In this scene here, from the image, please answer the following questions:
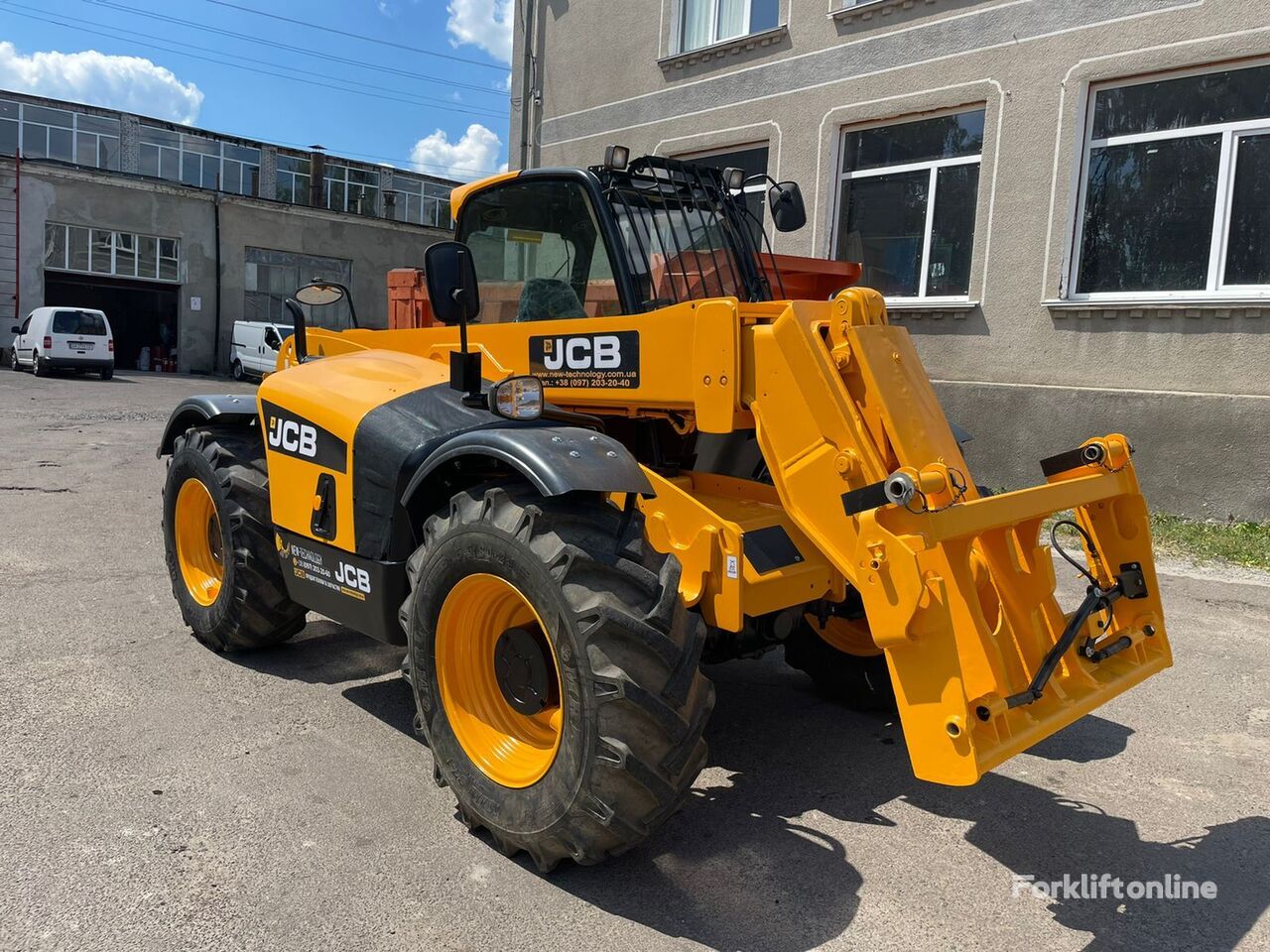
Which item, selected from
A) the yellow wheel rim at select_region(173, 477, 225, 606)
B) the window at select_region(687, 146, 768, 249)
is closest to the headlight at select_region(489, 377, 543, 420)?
the yellow wheel rim at select_region(173, 477, 225, 606)

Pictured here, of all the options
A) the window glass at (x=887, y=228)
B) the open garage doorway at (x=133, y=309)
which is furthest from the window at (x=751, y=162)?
the open garage doorway at (x=133, y=309)

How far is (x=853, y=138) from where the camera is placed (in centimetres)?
1124

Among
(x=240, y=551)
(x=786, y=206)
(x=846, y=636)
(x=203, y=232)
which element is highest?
(x=203, y=232)

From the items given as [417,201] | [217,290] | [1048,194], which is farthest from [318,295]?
[417,201]

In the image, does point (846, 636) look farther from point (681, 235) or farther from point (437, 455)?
point (437, 455)

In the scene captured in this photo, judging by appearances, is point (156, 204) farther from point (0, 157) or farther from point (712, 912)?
point (712, 912)

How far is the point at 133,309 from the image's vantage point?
31.9 metres

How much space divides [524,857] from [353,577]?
4.43 feet

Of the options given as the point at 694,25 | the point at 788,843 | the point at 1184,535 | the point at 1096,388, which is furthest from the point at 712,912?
the point at 694,25

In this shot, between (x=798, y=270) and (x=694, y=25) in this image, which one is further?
(x=694, y=25)

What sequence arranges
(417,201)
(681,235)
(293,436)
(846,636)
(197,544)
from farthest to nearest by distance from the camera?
(417,201)
(197,544)
(846,636)
(293,436)
(681,235)

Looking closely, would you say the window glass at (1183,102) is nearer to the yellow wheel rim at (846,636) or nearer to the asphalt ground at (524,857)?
the asphalt ground at (524,857)

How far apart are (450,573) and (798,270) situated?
291 centimetres

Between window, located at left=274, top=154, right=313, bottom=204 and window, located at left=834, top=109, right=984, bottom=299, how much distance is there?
85.0 feet
